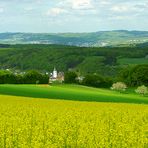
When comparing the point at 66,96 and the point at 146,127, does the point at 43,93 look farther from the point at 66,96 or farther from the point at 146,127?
the point at 146,127

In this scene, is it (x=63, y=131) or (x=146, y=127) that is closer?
(x=63, y=131)

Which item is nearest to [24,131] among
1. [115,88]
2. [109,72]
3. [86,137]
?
[86,137]

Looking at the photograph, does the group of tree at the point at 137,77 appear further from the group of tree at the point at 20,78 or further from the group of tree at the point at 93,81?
the group of tree at the point at 20,78

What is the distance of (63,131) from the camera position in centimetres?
1775

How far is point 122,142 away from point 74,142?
1567 millimetres

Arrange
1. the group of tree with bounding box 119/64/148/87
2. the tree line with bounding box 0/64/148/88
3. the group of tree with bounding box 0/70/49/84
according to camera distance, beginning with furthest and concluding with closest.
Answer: the group of tree with bounding box 119/64/148/87 → the tree line with bounding box 0/64/148/88 → the group of tree with bounding box 0/70/49/84

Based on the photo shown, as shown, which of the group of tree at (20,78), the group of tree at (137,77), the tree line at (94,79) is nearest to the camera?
the group of tree at (20,78)

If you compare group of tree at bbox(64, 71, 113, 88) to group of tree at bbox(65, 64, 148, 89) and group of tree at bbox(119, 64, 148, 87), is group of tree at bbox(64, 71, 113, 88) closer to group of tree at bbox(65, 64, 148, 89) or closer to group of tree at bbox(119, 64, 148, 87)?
group of tree at bbox(65, 64, 148, 89)

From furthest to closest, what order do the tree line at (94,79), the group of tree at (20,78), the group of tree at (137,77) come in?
the group of tree at (137,77), the tree line at (94,79), the group of tree at (20,78)

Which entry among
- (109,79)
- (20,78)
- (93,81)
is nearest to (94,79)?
(93,81)

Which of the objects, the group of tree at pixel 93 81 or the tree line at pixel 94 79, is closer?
the tree line at pixel 94 79

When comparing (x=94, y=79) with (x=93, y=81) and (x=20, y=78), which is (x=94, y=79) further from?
(x=20, y=78)

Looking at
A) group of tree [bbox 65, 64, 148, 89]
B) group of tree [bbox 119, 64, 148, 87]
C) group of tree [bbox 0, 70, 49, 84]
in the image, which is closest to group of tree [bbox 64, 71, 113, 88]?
group of tree [bbox 65, 64, 148, 89]

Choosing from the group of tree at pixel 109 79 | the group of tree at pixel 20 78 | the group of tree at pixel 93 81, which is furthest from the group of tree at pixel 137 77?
the group of tree at pixel 20 78
